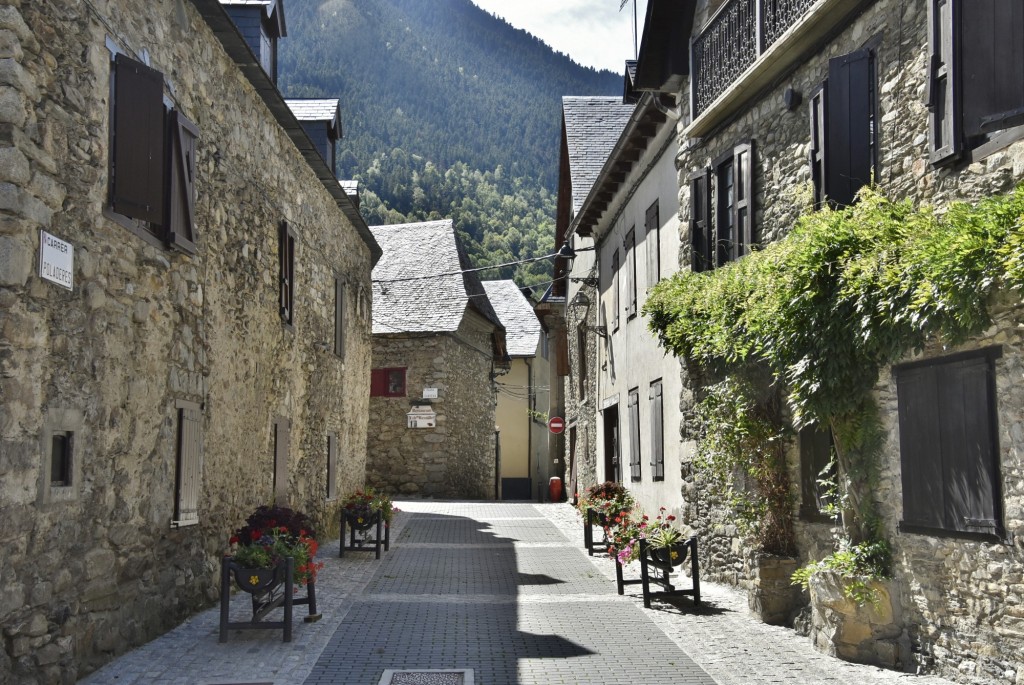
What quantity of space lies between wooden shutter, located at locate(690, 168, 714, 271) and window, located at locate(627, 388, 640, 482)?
429cm

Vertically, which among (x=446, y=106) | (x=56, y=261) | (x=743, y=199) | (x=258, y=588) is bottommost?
(x=258, y=588)

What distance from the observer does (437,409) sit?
96.7ft

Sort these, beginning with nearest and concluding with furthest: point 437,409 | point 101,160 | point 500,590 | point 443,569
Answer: point 101,160, point 500,590, point 443,569, point 437,409

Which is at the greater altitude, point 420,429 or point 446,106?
point 446,106

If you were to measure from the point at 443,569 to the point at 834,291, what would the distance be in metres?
7.40

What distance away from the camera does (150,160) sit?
848 cm

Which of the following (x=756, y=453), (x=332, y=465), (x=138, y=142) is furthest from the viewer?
(x=332, y=465)

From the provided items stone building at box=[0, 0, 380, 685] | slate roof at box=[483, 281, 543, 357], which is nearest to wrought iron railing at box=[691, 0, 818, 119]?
stone building at box=[0, 0, 380, 685]

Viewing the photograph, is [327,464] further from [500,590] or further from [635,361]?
[500,590]

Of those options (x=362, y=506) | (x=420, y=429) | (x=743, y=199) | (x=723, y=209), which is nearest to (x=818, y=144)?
(x=743, y=199)

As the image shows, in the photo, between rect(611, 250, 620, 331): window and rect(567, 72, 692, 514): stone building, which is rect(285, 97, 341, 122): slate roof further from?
rect(611, 250, 620, 331): window

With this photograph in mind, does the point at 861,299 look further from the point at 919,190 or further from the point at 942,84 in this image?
the point at 942,84

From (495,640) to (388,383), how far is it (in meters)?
21.3

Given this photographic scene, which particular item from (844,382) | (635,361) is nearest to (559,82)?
(635,361)
